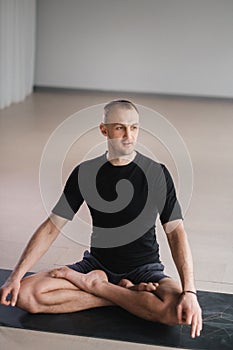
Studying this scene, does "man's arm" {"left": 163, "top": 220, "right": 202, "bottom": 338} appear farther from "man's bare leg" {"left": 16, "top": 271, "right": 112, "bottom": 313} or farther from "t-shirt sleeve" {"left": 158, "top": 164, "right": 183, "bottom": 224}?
"man's bare leg" {"left": 16, "top": 271, "right": 112, "bottom": 313}

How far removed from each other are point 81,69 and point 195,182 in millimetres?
4829

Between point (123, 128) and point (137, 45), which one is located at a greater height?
point (123, 128)

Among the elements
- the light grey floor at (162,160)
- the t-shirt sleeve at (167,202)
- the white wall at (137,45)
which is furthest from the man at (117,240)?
the white wall at (137,45)

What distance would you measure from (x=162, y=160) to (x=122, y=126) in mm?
3345

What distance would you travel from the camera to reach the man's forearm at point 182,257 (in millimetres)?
2842

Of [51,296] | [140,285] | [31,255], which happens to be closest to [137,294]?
[140,285]

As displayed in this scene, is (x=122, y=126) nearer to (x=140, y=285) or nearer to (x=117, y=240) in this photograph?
(x=117, y=240)

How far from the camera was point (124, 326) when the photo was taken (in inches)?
117

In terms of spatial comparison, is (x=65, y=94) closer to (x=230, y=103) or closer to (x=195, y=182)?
(x=230, y=103)

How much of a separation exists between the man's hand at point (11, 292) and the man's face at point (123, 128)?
664 mm

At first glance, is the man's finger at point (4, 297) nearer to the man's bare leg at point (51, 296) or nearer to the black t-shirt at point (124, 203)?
the man's bare leg at point (51, 296)

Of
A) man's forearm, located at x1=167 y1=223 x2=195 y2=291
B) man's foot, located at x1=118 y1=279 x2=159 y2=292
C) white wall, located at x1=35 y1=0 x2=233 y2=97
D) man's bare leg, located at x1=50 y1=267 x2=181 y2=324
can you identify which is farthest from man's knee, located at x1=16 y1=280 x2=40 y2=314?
white wall, located at x1=35 y1=0 x2=233 y2=97

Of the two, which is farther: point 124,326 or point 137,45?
point 137,45

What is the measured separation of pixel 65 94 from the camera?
996cm
